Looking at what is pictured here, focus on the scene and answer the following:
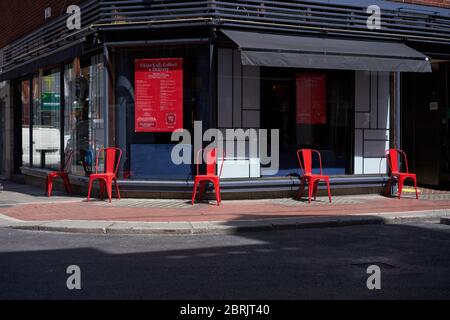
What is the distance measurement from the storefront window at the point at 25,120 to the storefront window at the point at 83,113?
382 centimetres

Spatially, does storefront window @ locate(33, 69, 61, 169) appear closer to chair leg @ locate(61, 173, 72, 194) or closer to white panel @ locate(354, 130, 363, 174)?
chair leg @ locate(61, 173, 72, 194)

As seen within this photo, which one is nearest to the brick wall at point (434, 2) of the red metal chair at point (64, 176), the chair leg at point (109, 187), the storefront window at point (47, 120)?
the chair leg at point (109, 187)

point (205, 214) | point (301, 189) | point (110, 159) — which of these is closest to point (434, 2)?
point (301, 189)

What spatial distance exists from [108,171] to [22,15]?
944 centimetres

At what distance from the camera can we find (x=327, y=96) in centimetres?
1348

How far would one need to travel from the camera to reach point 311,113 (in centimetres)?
1329

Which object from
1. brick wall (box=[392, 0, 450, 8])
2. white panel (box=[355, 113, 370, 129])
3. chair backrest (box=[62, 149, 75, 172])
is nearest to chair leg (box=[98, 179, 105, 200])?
chair backrest (box=[62, 149, 75, 172])

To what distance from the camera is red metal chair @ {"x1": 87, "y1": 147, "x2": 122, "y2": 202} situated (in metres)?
12.0

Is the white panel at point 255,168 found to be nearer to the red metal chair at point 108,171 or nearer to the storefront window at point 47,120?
the red metal chair at point 108,171

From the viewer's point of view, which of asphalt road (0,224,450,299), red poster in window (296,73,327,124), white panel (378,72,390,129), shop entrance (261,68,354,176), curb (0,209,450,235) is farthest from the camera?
white panel (378,72,390,129)

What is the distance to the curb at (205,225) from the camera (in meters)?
9.01

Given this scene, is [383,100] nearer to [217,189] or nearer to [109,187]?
[217,189]
